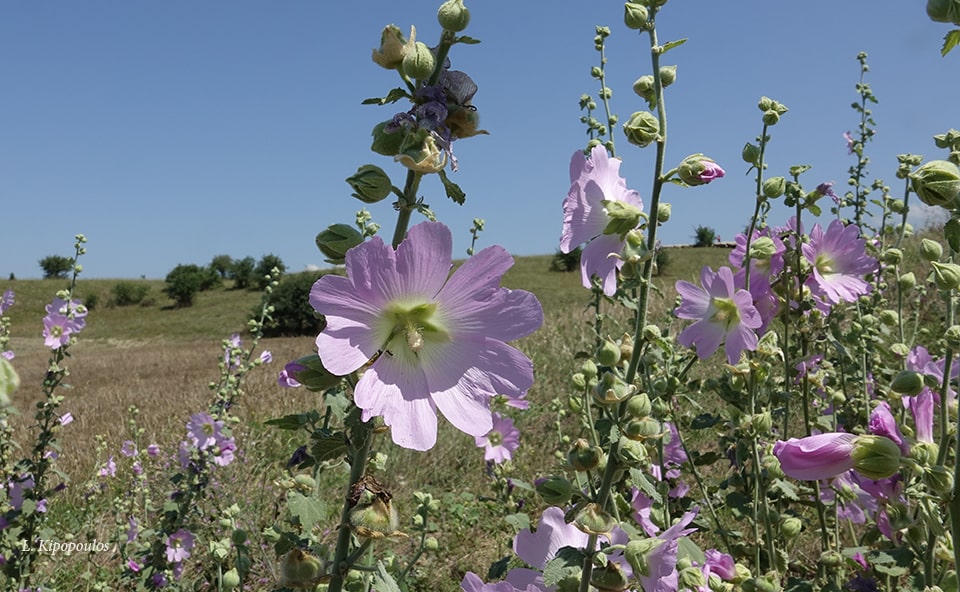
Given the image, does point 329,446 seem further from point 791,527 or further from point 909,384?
point 791,527

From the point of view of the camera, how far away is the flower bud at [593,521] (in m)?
1.08

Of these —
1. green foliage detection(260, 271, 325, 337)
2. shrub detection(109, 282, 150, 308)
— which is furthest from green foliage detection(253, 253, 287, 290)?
shrub detection(109, 282, 150, 308)

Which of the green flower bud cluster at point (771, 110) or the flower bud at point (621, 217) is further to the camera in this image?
the green flower bud cluster at point (771, 110)

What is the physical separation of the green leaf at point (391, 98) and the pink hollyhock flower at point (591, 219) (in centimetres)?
48

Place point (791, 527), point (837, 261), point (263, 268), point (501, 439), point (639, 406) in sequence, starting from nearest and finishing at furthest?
point (639, 406) → point (791, 527) → point (837, 261) → point (501, 439) → point (263, 268)

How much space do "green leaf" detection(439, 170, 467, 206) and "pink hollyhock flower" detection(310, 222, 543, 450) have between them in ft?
0.39

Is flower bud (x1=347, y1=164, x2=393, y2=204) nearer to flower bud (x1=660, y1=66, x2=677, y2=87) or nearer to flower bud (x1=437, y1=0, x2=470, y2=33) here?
flower bud (x1=437, y1=0, x2=470, y2=33)

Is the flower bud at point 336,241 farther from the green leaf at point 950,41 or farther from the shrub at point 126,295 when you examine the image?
the shrub at point 126,295

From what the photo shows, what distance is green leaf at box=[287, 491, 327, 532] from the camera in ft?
4.72

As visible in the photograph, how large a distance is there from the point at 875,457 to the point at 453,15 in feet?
2.80

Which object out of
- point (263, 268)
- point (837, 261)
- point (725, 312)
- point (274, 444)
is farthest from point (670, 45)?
point (263, 268)

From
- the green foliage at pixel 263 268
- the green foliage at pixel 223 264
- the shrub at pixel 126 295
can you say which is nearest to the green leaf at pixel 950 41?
the green foliage at pixel 263 268

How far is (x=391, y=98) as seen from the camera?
1.01m

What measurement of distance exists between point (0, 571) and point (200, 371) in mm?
10647
